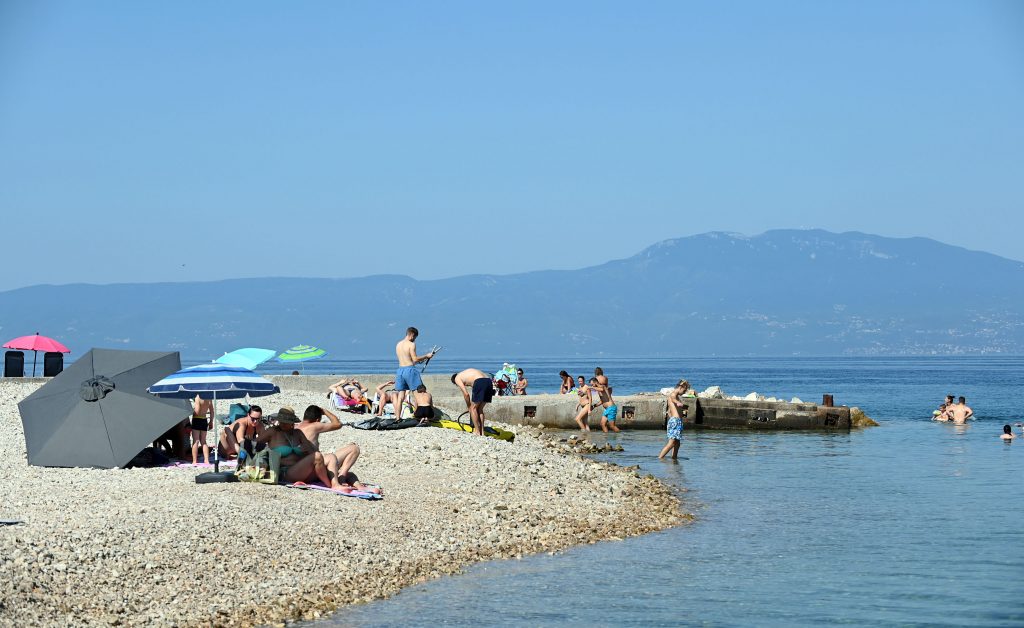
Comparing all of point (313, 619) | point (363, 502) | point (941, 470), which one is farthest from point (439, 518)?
point (941, 470)

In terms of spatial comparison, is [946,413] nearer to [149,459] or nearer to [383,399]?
[383,399]

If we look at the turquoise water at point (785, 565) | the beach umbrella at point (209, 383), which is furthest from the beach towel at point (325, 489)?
the turquoise water at point (785, 565)

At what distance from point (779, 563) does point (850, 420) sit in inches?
924

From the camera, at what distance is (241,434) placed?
1627 cm

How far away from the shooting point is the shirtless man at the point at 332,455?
50.0ft

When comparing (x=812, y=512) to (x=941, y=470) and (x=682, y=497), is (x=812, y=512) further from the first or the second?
(x=941, y=470)

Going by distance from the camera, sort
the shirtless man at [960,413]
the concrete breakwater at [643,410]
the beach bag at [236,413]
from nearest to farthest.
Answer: the beach bag at [236,413], the concrete breakwater at [643,410], the shirtless man at [960,413]

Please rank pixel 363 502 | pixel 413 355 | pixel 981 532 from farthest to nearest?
pixel 413 355, pixel 981 532, pixel 363 502

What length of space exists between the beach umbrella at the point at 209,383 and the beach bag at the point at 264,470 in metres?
0.99

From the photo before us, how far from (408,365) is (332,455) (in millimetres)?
5935

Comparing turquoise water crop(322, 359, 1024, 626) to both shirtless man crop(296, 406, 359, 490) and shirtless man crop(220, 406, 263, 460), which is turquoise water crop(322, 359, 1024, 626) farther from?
shirtless man crop(220, 406, 263, 460)

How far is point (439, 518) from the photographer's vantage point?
15.2 meters

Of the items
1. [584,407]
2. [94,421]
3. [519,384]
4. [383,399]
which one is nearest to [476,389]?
[383,399]

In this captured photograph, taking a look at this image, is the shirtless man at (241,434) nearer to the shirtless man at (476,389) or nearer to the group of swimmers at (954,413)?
the shirtless man at (476,389)
